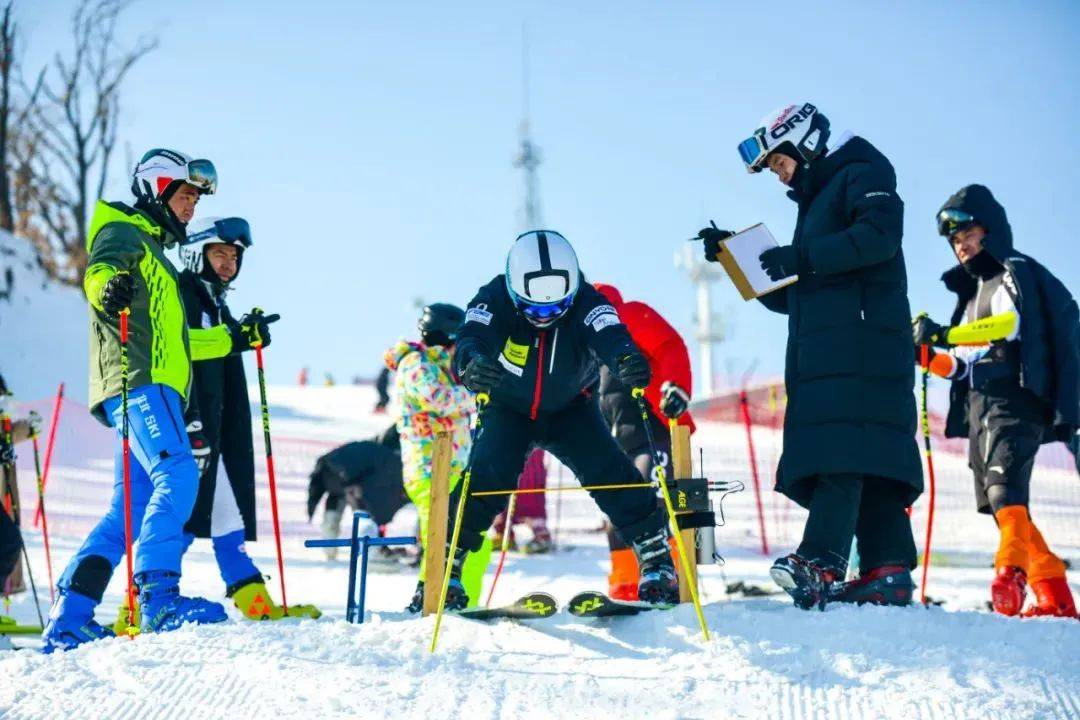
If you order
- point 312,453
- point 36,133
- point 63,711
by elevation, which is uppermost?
point 36,133

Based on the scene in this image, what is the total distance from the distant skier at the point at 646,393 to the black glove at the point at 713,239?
1516mm

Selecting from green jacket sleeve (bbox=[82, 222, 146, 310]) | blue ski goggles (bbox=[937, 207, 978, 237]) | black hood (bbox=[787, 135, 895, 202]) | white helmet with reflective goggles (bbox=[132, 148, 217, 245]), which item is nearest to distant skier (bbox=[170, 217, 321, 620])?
white helmet with reflective goggles (bbox=[132, 148, 217, 245])

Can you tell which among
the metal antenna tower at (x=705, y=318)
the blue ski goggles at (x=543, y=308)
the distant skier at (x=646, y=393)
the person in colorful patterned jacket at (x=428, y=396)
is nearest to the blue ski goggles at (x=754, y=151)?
the blue ski goggles at (x=543, y=308)

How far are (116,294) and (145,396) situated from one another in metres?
0.52

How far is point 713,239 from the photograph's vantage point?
5926 millimetres

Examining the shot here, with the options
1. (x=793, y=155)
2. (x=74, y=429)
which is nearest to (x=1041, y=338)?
(x=793, y=155)

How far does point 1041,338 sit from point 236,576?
4.53 metres

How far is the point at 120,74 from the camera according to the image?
3434 cm

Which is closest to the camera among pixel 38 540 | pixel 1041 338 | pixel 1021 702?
pixel 1021 702

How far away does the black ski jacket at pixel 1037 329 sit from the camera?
22.9 feet

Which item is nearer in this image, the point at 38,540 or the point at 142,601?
the point at 142,601

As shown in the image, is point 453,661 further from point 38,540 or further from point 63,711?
point 38,540

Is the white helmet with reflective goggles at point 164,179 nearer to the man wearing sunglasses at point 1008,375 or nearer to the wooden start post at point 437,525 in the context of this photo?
the wooden start post at point 437,525

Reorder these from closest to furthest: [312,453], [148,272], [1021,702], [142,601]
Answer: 1. [1021,702]
2. [142,601]
3. [148,272]
4. [312,453]
